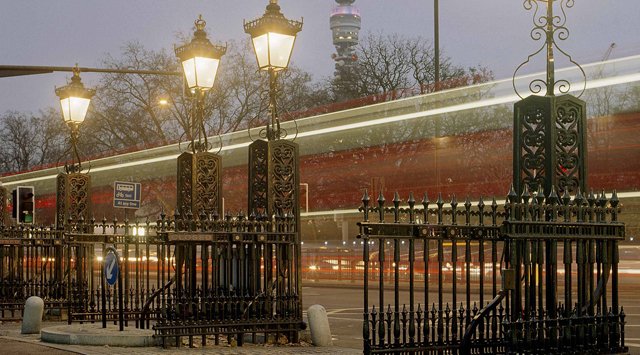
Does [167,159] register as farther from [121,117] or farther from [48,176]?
[121,117]

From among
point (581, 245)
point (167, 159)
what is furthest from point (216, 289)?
point (167, 159)

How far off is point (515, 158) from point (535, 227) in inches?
62.3

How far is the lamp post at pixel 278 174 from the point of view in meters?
16.0

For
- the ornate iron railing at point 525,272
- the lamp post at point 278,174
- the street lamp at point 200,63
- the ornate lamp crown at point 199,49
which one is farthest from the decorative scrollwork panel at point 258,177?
the ornate iron railing at point 525,272

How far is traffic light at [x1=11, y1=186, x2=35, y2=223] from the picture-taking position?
2628 cm

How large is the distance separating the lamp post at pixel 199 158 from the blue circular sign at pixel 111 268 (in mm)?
1984

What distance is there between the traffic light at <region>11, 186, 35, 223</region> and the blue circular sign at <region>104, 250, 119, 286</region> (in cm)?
1037

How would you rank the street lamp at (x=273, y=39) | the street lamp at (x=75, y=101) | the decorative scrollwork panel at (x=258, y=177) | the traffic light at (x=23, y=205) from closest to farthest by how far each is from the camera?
the street lamp at (x=273, y=39) → the decorative scrollwork panel at (x=258, y=177) → the street lamp at (x=75, y=101) → the traffic light at (x=23, y=205)

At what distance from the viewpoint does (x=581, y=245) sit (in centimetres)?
1093

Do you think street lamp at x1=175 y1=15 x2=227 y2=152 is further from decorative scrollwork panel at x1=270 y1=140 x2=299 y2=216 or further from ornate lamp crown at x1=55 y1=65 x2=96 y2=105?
ornate lamp crown at x1=55 y1=65 x2=96 y2=105

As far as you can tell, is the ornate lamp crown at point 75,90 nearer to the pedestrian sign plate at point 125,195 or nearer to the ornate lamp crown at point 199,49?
the pedestrian sign plate at point 125,195

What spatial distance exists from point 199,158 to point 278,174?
2.82 m

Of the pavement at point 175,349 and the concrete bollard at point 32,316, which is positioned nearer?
the pavement at point 175,349

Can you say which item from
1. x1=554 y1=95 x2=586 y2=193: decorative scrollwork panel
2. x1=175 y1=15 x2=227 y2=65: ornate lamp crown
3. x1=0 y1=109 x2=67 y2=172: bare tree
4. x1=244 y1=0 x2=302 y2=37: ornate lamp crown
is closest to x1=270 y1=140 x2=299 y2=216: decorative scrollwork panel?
x1=244 y1=0 x2=302 y2=37: ornate lamp crown
